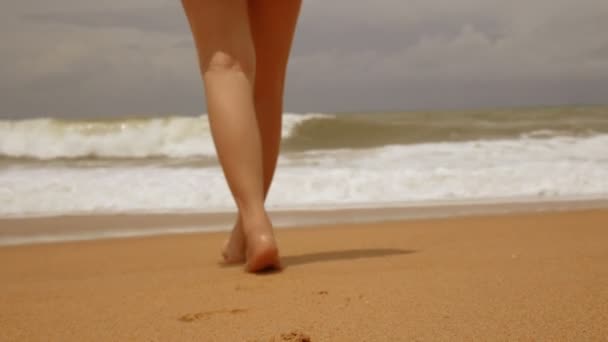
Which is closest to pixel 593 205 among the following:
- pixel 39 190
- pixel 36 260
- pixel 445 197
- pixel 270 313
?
pixel 445 197

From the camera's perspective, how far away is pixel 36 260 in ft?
10.1

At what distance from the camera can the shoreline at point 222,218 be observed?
14.9 ft

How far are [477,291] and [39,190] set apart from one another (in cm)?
593

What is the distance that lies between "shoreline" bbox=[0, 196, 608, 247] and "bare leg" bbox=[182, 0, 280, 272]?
7.64ft

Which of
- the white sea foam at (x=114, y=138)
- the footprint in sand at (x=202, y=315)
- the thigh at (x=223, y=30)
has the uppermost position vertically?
the thigh at (x=223, y=30)

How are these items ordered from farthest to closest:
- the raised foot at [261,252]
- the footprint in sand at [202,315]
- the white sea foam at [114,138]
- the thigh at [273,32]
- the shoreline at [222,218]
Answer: the white sea foam at [114,138], the shoreline at [222,218], the thigh at [273,32], the raised foot at [261,252], the footprint in sand at [202,315]

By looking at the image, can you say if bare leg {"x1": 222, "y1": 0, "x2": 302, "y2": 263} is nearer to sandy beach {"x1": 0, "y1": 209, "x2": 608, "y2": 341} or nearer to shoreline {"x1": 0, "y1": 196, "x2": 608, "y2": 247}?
sandy beach {"x1": 0, "y1": 209, "x2": 608, "y2": 341}

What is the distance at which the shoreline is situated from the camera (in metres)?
4.55

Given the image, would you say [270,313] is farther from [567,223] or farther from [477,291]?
[567,223]

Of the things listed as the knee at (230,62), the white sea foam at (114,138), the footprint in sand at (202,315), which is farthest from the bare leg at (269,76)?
the white sea foam at (114,138)

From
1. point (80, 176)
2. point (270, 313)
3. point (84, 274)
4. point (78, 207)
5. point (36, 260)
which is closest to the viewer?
point (270, 313)

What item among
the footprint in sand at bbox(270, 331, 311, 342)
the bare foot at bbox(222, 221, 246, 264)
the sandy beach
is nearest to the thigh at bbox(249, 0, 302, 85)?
the bare foot at bbox(222, 221, 246, 264)

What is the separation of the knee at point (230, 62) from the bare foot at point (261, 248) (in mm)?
463

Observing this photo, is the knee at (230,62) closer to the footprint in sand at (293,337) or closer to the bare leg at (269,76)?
the bare leg at (269,76)
